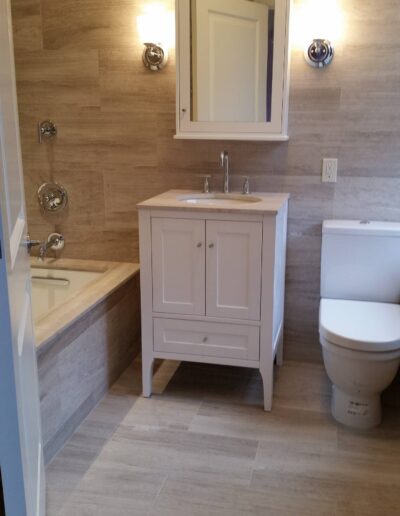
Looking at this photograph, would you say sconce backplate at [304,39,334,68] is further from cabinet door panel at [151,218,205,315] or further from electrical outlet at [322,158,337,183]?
cabinet door panel at [151,218,205,315]

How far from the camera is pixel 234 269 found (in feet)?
8.23

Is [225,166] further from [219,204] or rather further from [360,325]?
[360,325]

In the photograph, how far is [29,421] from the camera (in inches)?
63.5

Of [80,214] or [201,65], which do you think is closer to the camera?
[201,65]

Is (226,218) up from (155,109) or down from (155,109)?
down

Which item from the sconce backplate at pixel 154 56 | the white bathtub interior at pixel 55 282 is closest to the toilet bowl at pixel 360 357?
the white bathtub interior at pixel 55 282

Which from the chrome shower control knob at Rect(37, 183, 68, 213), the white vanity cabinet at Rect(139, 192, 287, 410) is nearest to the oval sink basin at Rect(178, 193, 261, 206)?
the white vanity cabinet at Rect(139, 192, 287, 410)

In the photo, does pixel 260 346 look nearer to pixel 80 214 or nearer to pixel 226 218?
pixel 226 218

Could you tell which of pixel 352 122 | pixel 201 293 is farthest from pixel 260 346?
pixel 352 122

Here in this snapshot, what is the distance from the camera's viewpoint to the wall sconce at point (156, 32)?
2.85 metres

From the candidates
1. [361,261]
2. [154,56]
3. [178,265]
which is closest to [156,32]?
[154,56]

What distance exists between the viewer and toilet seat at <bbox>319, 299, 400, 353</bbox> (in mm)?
2312

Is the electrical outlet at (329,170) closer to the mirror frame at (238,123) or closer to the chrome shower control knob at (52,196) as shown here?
the mirror frame at (238,123)

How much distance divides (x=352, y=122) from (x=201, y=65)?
0.79m
